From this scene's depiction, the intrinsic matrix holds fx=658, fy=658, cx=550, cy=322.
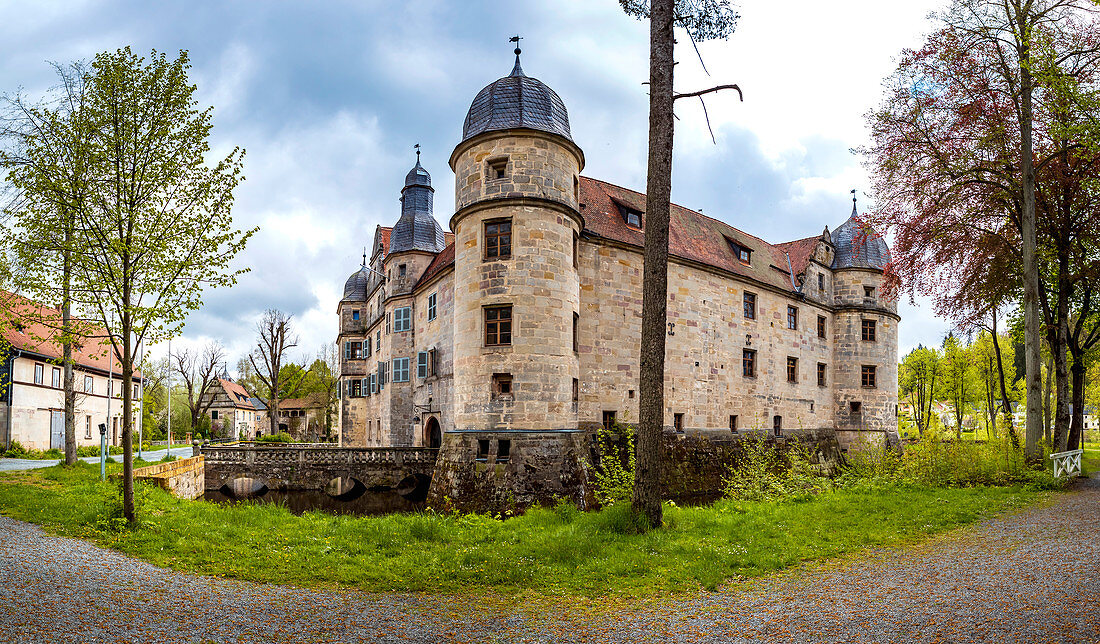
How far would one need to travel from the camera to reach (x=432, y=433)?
26453 mm

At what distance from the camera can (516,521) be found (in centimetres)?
1085

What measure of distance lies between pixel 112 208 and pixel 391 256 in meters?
23.9

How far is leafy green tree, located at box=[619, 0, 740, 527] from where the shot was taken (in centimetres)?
980

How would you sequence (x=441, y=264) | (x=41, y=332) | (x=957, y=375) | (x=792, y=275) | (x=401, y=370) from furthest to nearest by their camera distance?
(x=957, y=375) < (x=41, y=332) < (x=792, y=275) < (x=401, y=370) < (x=441, y=264)

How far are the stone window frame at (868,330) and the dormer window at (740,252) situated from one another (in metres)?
8.01

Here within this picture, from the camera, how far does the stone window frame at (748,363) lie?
2803 cm

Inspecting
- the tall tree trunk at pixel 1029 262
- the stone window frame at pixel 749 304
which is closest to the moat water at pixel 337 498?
the stone window frame at pixel 749 304

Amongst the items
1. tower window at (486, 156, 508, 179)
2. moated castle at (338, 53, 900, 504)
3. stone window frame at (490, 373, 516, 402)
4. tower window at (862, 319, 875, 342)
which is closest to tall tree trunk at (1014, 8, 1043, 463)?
moated castle at (338, 53, 900, 504)

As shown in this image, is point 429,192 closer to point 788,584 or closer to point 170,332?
point 170,332

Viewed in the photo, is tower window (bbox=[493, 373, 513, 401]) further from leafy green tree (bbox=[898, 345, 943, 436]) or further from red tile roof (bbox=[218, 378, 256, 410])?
red tile roof (bbox=[218, 378, 256, 410])

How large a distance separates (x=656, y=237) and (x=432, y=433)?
18493 millimetres

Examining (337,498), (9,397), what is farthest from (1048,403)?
(9,397)

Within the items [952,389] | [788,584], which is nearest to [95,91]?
[788,584]

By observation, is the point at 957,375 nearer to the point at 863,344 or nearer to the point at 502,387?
the point at 863,344
